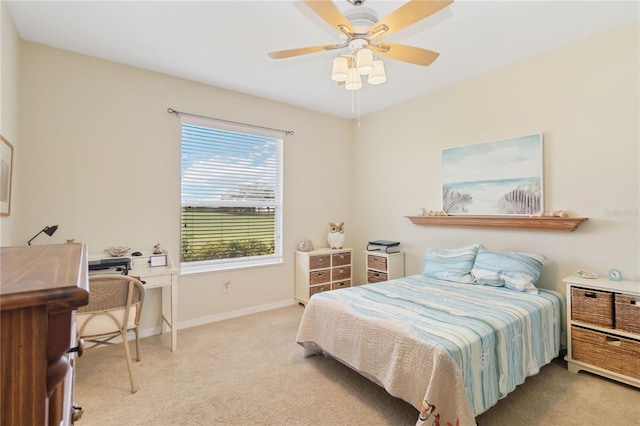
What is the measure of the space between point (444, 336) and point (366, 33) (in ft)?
6.12

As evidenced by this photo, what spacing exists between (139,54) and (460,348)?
11.4ft

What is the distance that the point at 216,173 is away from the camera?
11.9 feet

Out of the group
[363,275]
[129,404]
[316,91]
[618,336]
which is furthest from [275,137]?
[618,336]

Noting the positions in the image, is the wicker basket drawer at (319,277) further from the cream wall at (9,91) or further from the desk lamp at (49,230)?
the cream wall at (9,91)

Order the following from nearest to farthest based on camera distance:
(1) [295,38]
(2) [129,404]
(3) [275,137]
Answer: (2) [129,404]
(1) [295,38]
(3) [275,137]

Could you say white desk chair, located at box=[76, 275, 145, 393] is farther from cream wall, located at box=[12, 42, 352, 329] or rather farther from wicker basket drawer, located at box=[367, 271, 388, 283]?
wicker basket drawer, located at box=[367, 271, 388, 283]

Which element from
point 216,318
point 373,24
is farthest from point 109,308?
point 373,24

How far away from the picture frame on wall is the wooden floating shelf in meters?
3.72

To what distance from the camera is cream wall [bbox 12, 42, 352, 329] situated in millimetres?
2682

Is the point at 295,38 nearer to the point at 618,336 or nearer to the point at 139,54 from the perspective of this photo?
the point at 139,54

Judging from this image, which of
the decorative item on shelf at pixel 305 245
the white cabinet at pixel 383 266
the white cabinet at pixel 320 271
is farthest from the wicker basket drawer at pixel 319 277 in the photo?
the white cabinet at pixel 383 266

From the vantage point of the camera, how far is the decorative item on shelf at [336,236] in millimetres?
4340

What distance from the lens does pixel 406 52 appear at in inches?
80.7

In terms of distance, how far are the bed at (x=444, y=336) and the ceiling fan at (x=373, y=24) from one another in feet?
5.81
